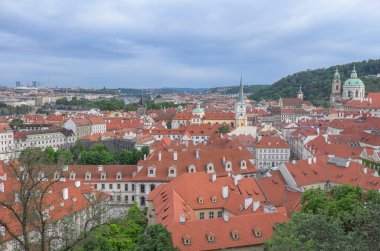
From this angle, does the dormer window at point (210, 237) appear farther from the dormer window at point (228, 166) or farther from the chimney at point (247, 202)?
the dormer window at point (228, 166)

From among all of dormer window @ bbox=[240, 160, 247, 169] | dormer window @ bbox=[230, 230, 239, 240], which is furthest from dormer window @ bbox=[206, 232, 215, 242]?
dormer window @ bbox=[240, 160, 247, 169]

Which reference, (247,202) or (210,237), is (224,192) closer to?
(247,202)

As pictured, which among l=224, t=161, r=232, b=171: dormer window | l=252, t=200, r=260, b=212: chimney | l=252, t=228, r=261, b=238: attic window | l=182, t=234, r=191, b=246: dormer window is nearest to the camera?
l=182, t=234, r=191, b=246: dormer window

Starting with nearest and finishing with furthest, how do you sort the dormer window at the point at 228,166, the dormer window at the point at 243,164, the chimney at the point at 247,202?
1. the chimney at the point at 247,202
2. the dormer window at the point at 228,166
3. the dormer window at the point at 243,164

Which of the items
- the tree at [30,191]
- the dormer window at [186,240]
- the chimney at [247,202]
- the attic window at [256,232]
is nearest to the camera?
the tree at [30,191]

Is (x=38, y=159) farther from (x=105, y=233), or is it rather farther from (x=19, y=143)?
(x=19, y=143)

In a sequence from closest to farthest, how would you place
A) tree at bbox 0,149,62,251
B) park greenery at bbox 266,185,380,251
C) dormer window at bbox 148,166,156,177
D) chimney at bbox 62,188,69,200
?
park greenery at bbox 266,185,380,251, tree at bbox 0,149,62,251, chimney at bbox 62,188,69,200, dormer window at bbox 148,166,156,177

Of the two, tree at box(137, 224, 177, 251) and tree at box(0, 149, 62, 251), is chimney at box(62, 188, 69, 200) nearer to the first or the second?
tree at box(137, 224, 177, 251)

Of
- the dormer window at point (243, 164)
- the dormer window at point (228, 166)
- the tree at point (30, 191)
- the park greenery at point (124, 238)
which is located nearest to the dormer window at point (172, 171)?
the dormer window at point (228, 166)
